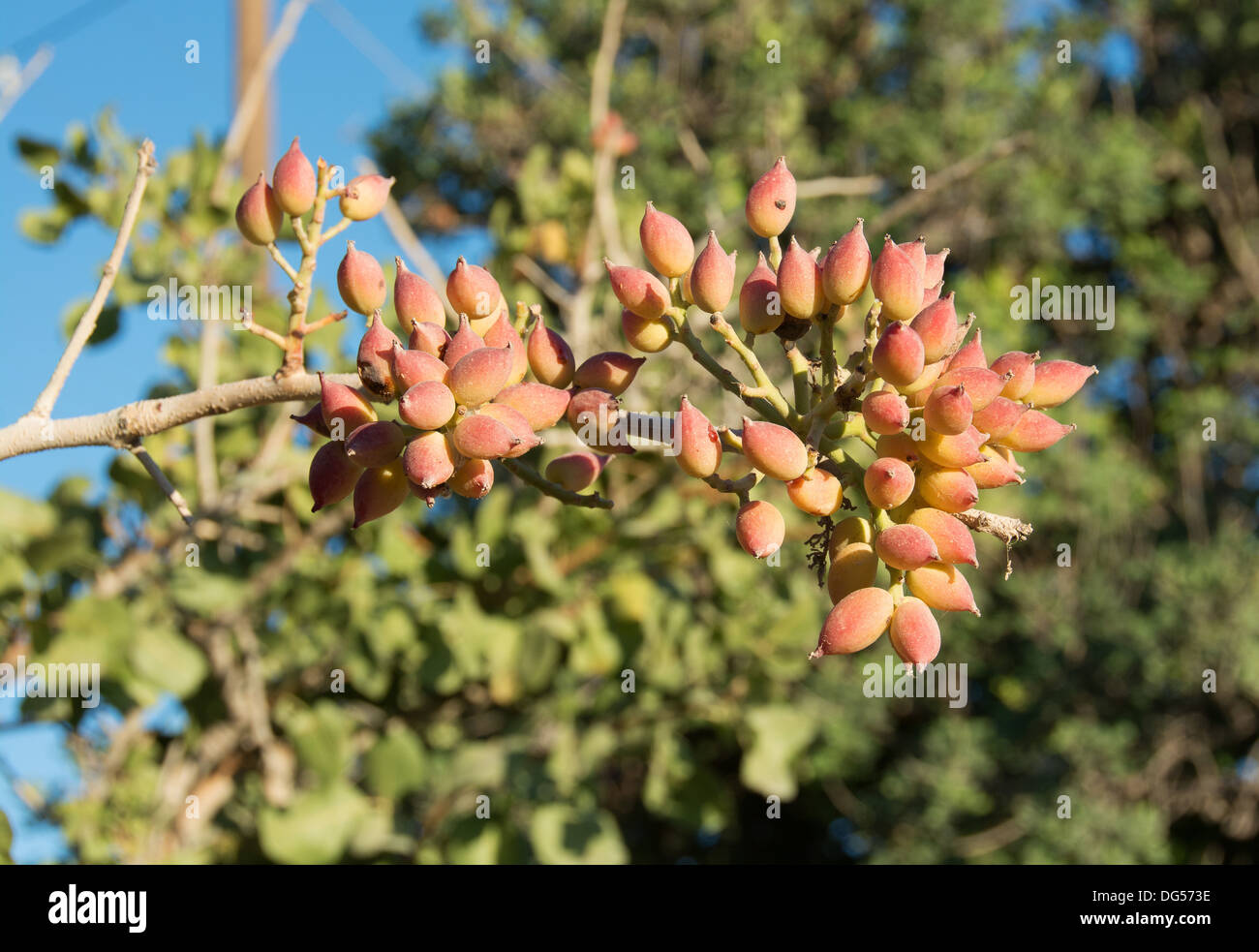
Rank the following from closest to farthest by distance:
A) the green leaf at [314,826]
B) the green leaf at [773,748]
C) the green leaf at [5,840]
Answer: the green leaf at [5,840] → the green leaf at [314,826] → the green leaf at [773,748]

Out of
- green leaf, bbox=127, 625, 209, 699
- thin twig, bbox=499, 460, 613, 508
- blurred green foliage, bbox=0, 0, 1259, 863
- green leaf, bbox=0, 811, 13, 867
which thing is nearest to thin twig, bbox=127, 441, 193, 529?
thin twig, bbox=499, 460, 613, 508

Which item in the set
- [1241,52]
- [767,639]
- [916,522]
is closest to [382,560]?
[767,639]

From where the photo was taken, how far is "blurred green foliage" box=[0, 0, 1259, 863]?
1.76m

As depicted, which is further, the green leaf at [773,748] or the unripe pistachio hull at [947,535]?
the green leaf at [773,748]

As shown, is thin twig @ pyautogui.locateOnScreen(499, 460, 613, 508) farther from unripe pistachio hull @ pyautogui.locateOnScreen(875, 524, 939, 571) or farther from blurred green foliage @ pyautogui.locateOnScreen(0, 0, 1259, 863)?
blurred green foliage @ pyautogui.locateOnScreen(0, 0, 1259, 863)

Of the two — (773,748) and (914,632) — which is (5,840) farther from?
(773,748)

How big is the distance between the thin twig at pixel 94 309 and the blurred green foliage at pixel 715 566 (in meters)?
0.72

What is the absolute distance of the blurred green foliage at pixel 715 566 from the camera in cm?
176

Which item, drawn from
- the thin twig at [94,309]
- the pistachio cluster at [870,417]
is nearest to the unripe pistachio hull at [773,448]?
the pistachio cluster at [870,417]

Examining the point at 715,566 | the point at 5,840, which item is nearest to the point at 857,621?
the point at 5,840

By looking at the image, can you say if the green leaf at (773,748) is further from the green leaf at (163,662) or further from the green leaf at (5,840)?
the green leaf at (5,840)

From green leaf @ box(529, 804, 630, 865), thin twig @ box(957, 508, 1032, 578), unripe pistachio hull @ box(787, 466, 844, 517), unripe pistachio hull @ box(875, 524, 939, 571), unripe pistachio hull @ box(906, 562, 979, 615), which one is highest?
unripe pistachio hull @ box(787, 466, 844, 517)

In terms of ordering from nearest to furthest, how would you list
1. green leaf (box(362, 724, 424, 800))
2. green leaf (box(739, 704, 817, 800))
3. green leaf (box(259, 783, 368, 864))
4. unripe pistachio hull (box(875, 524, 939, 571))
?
unripe pistachio hull (box(875, 524, 939, 571)), green leaf (box(259, 783, 368, 864)), green leaf (box(362, 724, 424, 800)), green leaf (box(739, 704, 817, 800))

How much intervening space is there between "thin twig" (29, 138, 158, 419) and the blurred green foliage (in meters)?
0.72
